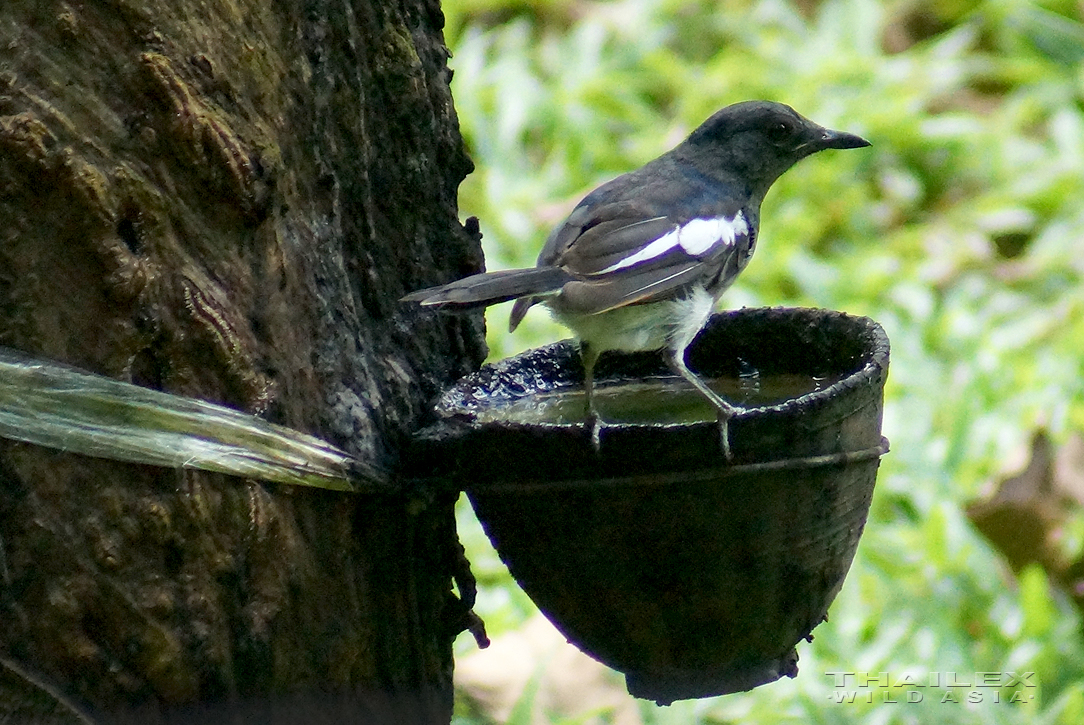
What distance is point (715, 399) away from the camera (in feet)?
8.41

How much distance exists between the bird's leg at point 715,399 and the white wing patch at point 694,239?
0.74ft

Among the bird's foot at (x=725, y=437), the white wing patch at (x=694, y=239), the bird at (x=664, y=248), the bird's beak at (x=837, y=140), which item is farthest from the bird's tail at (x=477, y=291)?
the bird's beak at (x=837, y=140)

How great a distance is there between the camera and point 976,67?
7086 mm

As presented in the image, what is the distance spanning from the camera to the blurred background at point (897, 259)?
4.11 metres

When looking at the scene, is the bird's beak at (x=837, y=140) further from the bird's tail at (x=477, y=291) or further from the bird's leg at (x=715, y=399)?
the bird's tail at (x=477, y=291)

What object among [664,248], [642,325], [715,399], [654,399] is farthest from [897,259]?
[715,399]

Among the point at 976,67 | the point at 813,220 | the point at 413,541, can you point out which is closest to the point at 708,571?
the point at 413,541

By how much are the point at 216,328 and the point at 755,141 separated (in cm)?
178

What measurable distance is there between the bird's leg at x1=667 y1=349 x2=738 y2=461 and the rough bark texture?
0.59 m

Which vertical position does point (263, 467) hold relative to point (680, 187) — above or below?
below

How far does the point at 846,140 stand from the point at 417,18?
4.25 ft

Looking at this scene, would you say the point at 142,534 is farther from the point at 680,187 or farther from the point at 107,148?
the point at 680,187

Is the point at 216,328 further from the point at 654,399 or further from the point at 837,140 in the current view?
the point at 837,140

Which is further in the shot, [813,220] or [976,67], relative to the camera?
[976,67]
